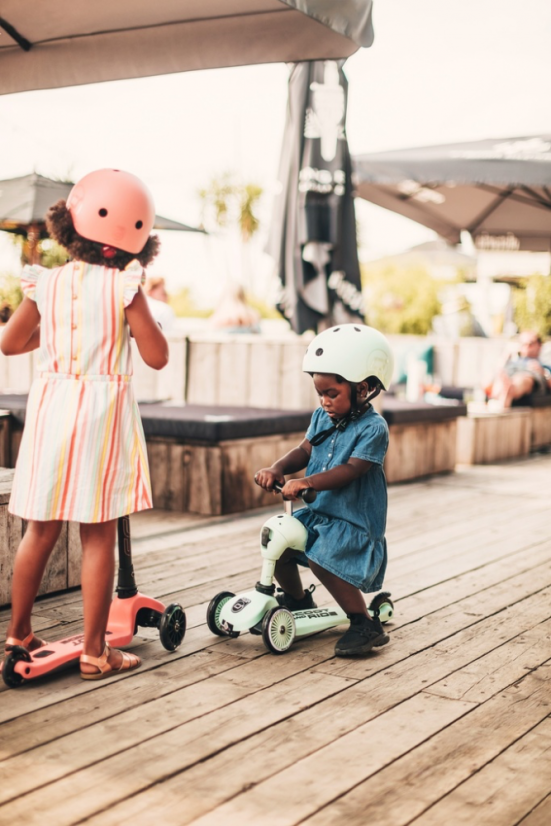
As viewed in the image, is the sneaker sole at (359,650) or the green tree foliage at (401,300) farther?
the green tree foliage at (401,300)

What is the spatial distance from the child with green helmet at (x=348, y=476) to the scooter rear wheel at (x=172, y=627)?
38cm

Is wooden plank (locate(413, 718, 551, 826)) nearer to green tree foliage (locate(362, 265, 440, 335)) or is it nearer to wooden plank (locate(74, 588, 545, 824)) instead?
wooden plank (locate(74, 588, 545, 824))

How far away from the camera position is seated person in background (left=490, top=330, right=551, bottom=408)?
326 inches

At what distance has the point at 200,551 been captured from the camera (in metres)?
4.16

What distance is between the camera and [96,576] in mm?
2434

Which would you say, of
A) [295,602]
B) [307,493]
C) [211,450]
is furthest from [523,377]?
[307,493]

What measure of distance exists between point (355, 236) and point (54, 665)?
4.06 m

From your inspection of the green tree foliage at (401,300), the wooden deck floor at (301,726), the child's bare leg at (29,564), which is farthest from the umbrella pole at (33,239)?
the green tree foliage at (401,300)

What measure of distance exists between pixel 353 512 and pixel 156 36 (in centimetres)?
197

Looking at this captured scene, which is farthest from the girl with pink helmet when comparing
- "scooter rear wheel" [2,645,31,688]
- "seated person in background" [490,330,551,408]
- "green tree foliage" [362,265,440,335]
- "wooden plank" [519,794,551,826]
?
"green tree foliage" [362,265,440,335]

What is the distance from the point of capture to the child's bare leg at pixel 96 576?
7.99ft

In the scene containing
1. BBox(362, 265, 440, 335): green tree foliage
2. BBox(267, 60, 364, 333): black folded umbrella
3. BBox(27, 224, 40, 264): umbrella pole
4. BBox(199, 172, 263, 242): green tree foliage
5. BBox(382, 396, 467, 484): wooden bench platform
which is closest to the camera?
BBox(267, 60, 364, 333): black folded umbrella

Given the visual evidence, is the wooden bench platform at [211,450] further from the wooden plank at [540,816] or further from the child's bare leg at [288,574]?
the wooden plank at [540,816]

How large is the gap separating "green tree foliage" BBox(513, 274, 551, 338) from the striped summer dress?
10241 millimetres
